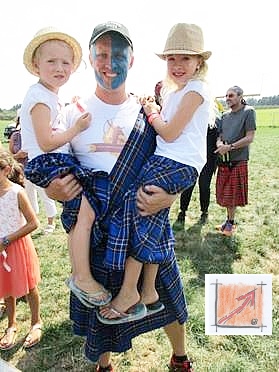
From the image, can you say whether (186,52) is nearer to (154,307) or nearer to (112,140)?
(112,140)

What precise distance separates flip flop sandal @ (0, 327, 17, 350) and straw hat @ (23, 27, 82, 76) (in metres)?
2.06

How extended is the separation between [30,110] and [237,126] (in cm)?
357

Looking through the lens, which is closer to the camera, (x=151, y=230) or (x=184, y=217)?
(x=151, y=230)

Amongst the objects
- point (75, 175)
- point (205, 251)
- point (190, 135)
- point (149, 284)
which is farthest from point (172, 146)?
point (205, 251)

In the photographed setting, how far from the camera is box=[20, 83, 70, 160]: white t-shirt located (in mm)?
1816

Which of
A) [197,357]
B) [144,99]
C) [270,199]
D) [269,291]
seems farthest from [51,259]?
[270,199]

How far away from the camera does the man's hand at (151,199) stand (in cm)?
189

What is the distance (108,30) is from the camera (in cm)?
183

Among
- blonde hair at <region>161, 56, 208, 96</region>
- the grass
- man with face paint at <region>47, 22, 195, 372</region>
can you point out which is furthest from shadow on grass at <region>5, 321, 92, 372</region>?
blonde hair at <region>161, 56, 208, 96</region>

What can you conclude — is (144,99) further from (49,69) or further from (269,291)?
(269,291)

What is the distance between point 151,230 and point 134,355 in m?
1.41

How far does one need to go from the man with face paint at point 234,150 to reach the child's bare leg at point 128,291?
3.32m

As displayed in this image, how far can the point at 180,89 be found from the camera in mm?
1943

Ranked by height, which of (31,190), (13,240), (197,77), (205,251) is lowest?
(205,251)
